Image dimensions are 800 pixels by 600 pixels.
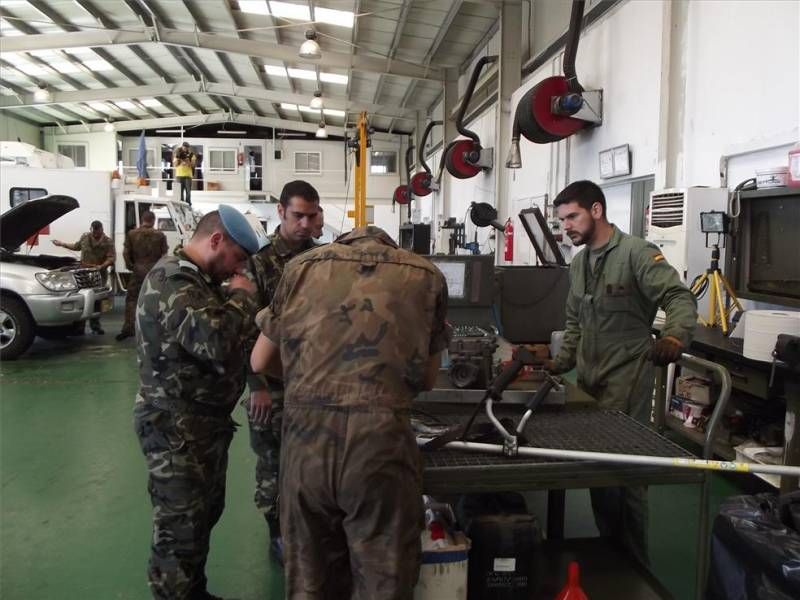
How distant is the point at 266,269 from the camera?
2494mm

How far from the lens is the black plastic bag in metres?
1.39

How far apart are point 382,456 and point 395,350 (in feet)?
0.75

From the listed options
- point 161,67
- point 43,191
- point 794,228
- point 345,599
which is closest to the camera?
point 345,599

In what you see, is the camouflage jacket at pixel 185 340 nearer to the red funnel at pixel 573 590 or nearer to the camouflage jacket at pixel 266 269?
the camouflage jacket at pixel 266 269

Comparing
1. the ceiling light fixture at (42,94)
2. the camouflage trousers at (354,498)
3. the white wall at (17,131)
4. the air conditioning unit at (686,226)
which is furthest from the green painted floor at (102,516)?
the white wall at (17,131)

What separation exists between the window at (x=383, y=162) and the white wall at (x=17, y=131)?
370 inches

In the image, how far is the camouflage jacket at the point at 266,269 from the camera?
2377 millimetres

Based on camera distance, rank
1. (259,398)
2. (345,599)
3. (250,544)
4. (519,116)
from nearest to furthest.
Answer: (345,599)
(259,398)
(250,544)
(519,116)

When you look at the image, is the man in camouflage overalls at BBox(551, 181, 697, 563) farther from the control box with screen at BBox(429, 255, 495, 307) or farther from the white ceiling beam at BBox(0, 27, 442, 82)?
the white ceiling beam at BBox(0, 27, 442, 82)

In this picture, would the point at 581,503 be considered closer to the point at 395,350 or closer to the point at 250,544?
the point at 250,544

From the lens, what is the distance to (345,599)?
57.4 inches

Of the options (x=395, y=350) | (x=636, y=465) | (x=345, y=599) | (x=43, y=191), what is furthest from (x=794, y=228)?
(x=43, y=191)

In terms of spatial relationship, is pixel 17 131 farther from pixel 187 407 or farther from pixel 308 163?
pixel 187 407

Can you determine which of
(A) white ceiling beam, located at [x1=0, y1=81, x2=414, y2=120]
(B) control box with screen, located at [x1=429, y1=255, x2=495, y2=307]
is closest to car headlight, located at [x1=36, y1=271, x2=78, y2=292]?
(B) control box with screen, located at [x1=429, y1=255, x2=495, y2=307]
